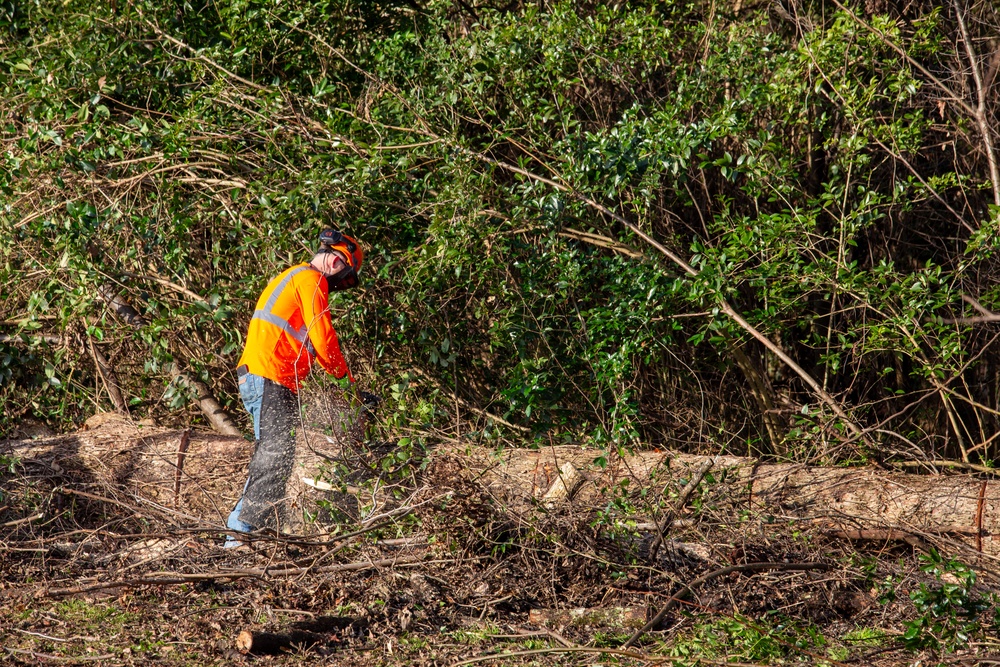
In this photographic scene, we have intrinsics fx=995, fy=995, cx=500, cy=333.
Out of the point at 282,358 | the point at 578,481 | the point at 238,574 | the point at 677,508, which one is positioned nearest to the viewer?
the point at 238,574

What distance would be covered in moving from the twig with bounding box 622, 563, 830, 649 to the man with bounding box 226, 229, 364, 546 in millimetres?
1985

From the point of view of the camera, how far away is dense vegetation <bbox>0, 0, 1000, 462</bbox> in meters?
5.42

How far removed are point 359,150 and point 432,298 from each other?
948mm

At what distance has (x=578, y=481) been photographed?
16.0 feet

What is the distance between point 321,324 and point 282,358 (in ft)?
0.87

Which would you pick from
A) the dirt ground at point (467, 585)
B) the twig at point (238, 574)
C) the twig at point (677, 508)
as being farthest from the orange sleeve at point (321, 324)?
the twig at point (677, 508)

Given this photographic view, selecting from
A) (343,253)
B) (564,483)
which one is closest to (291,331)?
(343,253)

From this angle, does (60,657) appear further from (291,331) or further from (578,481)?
(578,481)

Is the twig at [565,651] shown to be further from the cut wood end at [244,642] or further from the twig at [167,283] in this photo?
the twig at [167,283]

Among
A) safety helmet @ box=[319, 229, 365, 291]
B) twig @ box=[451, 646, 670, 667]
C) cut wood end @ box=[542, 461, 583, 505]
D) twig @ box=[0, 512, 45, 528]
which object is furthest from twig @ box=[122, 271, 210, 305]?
twig @ box=[451, 646, 670, 667]

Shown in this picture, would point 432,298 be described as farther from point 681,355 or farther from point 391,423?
point 681,355

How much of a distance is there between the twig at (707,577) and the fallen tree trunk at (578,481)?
14.7 inches

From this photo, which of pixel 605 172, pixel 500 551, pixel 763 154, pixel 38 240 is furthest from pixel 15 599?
pixel 763 154

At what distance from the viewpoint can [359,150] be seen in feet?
18.5
